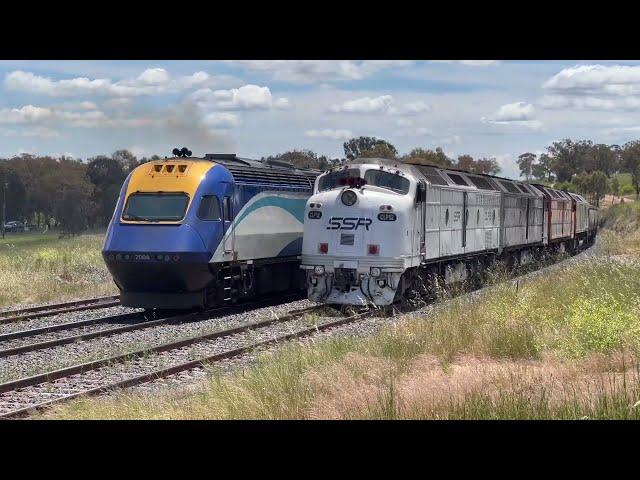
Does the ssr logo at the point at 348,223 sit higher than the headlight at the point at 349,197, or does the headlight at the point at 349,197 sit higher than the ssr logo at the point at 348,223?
the headlight at the point at 349,197

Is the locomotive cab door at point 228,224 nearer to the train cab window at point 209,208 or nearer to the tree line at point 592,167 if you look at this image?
the train cab window at point 209,208

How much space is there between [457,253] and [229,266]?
6371mm

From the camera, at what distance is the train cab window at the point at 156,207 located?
1795 cm

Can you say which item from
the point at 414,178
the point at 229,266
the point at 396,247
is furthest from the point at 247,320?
the point at 414,178

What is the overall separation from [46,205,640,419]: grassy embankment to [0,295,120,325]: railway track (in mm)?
8109

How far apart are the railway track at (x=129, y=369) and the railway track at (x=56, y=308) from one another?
532 centimetres

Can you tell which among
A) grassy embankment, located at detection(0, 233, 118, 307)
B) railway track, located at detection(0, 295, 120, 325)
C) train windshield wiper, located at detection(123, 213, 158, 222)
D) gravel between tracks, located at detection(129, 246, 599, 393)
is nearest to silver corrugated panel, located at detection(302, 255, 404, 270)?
gravel between tracks, located at detection(129, 246, 599, 393)

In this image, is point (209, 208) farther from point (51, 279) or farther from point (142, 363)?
point (51, 279)

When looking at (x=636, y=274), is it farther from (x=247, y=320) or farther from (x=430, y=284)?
(x=247, y=320)

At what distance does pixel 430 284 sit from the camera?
2075 centimetres

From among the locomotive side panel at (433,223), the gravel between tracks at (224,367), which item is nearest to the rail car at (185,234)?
the gravel between tracks at (224,367)

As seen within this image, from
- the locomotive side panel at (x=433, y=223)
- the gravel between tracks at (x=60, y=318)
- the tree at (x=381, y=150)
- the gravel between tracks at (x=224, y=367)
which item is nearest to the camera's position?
the gravel between tracks at (x=224, y=367)

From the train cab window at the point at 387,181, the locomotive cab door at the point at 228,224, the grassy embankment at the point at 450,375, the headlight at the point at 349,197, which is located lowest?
the grassy embankment at the point at 450,375
